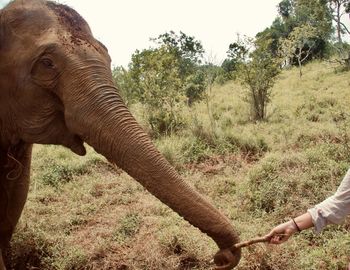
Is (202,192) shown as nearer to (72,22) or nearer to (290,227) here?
(290,227)

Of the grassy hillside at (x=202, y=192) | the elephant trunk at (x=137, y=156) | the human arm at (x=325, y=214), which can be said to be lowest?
the grassy hillside at (x=202, y=192)

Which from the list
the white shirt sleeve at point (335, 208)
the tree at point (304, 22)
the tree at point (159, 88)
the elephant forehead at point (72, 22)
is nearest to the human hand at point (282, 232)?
the white shirt sleeve at point (335, 208)

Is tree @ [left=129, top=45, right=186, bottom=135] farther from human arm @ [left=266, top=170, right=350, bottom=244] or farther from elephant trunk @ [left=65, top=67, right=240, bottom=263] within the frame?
elephant trunk @ [left=65, top=67, right=240, bottom=263]

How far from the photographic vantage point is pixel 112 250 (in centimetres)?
476

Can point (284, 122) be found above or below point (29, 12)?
below

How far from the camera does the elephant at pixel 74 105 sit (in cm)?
241

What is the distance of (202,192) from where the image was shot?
21.3 ft

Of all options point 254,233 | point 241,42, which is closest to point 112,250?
point 254,233

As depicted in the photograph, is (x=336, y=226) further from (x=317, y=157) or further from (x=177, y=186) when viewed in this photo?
(x=177, y=186)

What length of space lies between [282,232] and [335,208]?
1.19 feet

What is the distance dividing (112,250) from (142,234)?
0.41m

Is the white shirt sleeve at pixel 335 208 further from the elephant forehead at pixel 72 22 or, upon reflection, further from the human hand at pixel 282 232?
the elephant forehead at pixel 72 22

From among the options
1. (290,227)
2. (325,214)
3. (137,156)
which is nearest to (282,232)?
(290,227)

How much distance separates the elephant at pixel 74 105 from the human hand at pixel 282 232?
0.49m
